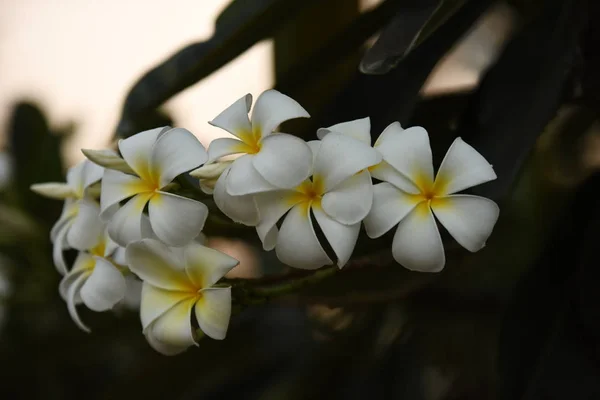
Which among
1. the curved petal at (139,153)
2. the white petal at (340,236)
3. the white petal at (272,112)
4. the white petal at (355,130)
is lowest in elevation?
the white petal at (340,236)

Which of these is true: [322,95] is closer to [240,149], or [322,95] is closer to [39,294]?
[240,149]

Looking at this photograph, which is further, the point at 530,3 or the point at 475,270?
the point at 475,270

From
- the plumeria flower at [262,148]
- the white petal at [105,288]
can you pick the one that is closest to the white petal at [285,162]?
the plumeria flower at [262,148]

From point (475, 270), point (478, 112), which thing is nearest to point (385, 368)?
point (475, 270)

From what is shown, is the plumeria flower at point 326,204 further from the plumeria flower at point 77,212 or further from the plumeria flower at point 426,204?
the plumeria flower at point 77,212

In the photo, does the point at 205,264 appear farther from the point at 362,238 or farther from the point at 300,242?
the point at 362,238

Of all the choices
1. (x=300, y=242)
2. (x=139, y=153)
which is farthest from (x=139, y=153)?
(x=300, y=242)

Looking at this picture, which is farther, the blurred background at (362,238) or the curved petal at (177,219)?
the blurred background at (362,238)
